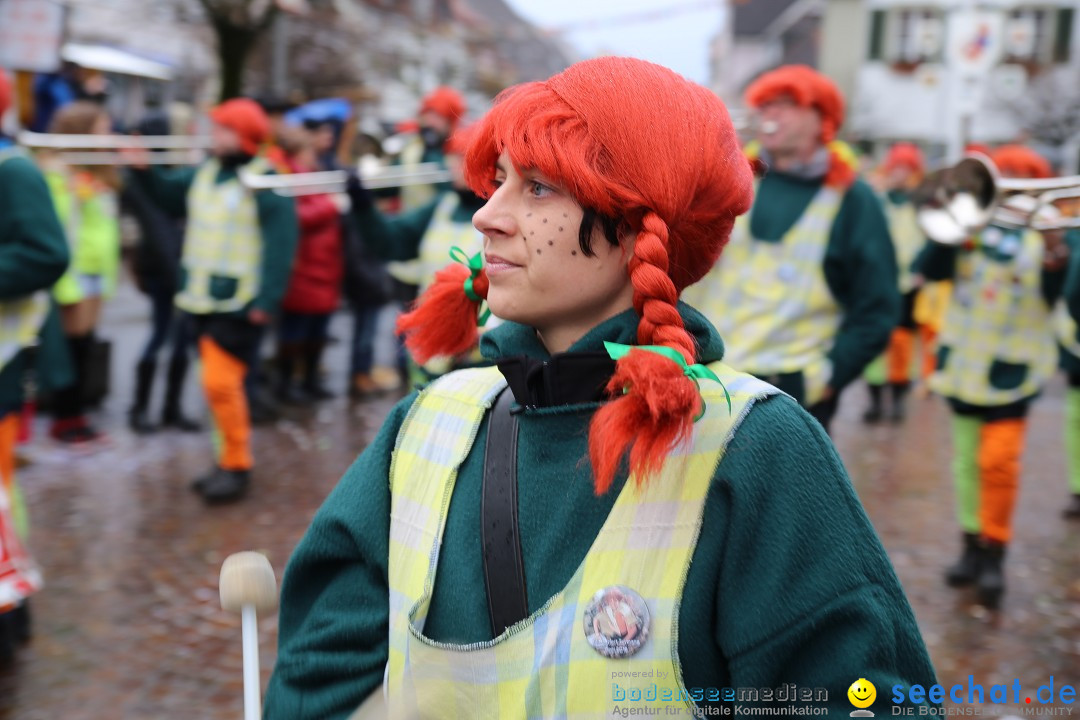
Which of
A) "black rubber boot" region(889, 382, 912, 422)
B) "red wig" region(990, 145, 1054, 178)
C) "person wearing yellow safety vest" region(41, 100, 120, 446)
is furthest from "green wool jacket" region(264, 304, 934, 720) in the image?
"black rubber boot" region(889, 382, 912, 422)

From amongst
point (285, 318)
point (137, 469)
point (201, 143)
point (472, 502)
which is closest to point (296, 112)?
point (285, 318)

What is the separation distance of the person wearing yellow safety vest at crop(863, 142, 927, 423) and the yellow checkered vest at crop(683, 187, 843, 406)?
17.1 ft

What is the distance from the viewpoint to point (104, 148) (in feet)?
23.8

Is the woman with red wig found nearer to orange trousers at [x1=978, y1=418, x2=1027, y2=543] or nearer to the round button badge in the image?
the round button badge

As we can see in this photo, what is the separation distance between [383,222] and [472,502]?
4.38 metres

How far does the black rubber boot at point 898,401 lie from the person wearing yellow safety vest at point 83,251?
20.7 ft

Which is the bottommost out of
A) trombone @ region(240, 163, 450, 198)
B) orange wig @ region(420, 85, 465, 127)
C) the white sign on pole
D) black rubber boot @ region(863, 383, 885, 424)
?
black rubber boot @ region(863, 383, 885, 424)

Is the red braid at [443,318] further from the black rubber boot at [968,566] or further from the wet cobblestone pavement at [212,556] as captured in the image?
the black rubber boot at [968,566]

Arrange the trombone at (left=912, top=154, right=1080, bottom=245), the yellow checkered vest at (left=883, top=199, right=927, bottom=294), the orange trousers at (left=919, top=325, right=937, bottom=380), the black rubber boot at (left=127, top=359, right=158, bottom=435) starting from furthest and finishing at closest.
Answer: the yellow checkered vest at (left=883, top=199, right=927, bottom=294) → the orange trousers at (left=919, top=325, right=937, bottom=380) → the black rubber boot at (left=127, top=359, right=158, bottom=435) → the trombone at (left=912, top=154, right=1080, bottom=245)

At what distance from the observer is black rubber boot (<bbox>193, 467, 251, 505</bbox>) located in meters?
6.65

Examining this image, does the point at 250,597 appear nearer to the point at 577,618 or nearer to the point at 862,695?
the point at 577,618

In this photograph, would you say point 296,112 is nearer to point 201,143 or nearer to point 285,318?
point 285,318

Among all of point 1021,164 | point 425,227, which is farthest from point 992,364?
point 425,227

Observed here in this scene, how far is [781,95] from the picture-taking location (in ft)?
15.2
